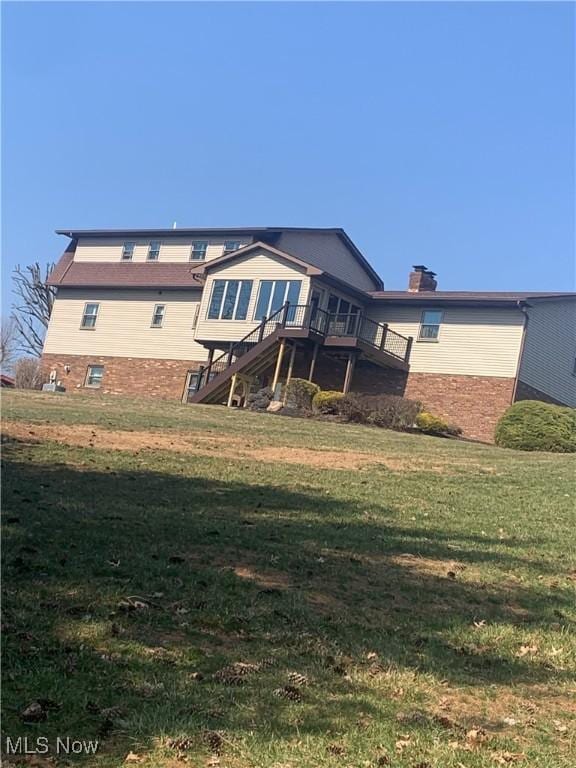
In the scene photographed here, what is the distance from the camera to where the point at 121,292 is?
3716cm

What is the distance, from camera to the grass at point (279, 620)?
3.89m

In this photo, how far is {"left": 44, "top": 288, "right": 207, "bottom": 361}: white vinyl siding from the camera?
117 feet

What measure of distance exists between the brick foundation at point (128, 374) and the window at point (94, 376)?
16cm

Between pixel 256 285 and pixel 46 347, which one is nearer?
pixel 256 285

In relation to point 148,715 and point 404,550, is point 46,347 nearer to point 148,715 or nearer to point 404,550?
point 404,550

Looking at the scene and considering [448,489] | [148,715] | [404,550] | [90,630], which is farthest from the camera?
[448,489]

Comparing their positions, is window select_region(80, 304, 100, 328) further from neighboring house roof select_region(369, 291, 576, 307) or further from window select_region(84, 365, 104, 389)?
neighboring house roof select_region(369, 291, 576, 307)

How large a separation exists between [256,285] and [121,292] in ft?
26.3

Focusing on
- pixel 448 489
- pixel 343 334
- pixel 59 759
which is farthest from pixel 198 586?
pixel 343 334

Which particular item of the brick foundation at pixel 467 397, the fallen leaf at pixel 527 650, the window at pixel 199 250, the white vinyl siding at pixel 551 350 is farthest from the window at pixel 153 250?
the fallen leaf at pixel 527 650

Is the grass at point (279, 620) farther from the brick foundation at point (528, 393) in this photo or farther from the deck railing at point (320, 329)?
the deck railing at point (320, 329)

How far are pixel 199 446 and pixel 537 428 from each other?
11919 mm

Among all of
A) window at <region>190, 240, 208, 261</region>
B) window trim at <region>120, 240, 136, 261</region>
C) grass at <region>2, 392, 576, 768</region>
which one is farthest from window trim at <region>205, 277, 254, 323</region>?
grass at <region>2, 392, 576, 768</region>

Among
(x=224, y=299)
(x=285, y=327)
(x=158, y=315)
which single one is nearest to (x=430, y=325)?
(x=285, y=327)
